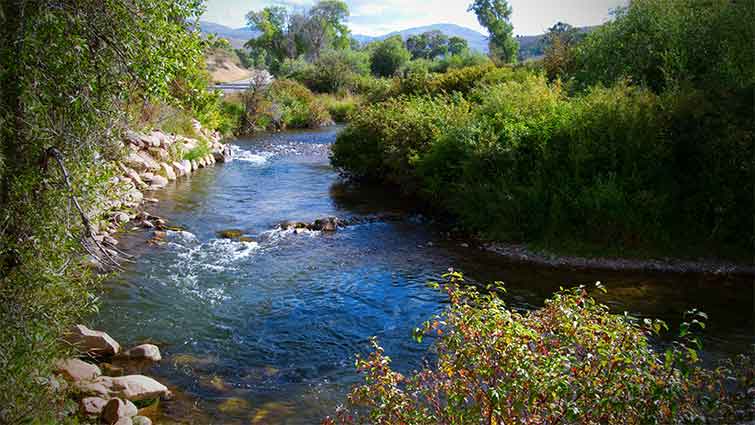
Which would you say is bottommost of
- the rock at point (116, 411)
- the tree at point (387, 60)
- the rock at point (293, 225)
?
the rock at point (116, 411)

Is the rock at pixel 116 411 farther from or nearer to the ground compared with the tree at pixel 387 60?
nearer to the ground

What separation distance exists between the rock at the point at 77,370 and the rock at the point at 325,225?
8.07 m

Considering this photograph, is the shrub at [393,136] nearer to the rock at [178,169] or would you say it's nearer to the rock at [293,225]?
the rock at [293,225]

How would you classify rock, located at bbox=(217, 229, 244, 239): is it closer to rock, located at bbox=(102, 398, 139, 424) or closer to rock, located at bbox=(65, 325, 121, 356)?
rock, located at bbox=(65, 325, 121, 356)

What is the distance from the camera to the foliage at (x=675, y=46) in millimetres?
14586

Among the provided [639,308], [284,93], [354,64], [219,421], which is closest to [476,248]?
[639,308]

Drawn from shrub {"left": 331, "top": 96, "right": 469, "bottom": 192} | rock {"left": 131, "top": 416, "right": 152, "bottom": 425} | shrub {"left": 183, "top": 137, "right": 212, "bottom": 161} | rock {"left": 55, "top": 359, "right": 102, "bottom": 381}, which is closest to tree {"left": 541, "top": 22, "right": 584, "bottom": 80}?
shrub {"left": 331, "top": 96, "right": 469, "bottom": 192}

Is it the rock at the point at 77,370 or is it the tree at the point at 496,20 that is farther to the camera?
the tree at the point at 496,20

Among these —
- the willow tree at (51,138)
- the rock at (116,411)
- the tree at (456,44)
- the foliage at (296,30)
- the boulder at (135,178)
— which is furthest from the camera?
the tree at (456,44)

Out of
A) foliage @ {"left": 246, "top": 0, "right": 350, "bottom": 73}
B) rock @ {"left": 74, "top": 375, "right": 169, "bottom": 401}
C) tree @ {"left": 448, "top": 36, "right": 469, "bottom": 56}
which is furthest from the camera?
tree @ {"left": 448, "top": 36, "right": 469, "bottom": 56}

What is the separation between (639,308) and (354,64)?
50.0m

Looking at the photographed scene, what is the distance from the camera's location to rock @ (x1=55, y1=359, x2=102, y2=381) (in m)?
7.27

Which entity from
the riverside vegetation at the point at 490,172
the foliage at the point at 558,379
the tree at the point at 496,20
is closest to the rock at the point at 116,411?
the riverside vegetation at the point at 490,172

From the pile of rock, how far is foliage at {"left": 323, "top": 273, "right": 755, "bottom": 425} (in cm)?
324
